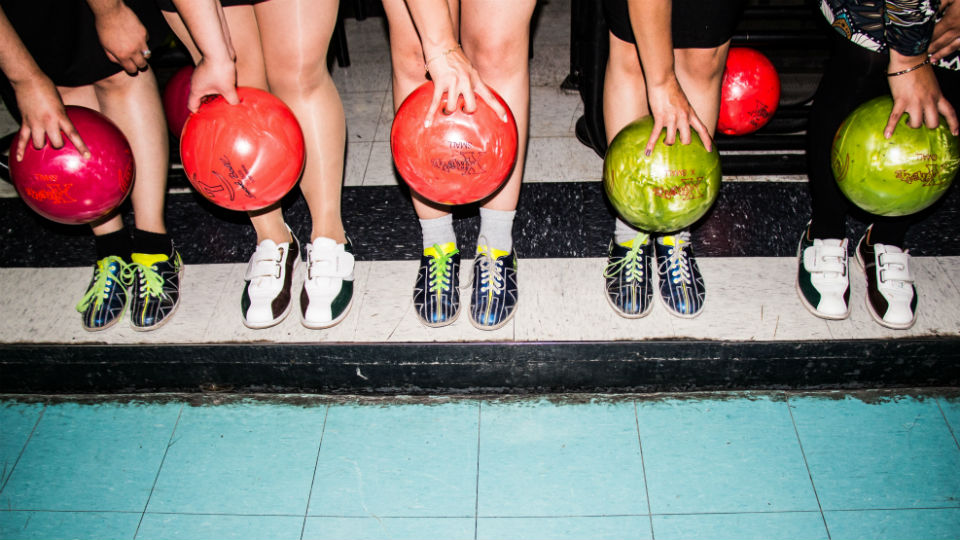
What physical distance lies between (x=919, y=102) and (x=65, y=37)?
2136 mm

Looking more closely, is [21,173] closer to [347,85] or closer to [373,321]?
[373,321]

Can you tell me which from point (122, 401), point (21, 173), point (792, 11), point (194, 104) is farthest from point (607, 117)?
point (122, 401)

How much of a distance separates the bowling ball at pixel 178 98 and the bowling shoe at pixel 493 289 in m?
1.18

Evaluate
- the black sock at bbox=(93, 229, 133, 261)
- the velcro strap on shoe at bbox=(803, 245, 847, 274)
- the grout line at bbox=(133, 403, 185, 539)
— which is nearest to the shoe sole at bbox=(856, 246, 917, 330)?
the velcro strap on shoe at bbox=(803, 245, 847, 274)

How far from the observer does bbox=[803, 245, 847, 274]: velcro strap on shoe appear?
5.55ft

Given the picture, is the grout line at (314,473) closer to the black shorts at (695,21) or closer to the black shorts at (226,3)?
the black shorts at (226,3)

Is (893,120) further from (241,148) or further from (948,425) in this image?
(241,148)

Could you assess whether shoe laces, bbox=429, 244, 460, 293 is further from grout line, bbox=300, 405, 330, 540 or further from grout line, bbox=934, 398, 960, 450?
grout line, bbox=934, 398, 960, 450

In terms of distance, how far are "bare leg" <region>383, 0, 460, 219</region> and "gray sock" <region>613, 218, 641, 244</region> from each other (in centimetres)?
72

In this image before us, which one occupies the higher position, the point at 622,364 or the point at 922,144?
the point at 922,144

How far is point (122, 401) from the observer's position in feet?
5.76

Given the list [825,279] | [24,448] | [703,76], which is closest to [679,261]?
[825,279]

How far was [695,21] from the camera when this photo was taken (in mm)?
1385

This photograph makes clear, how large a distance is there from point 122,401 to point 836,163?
2.08 m
